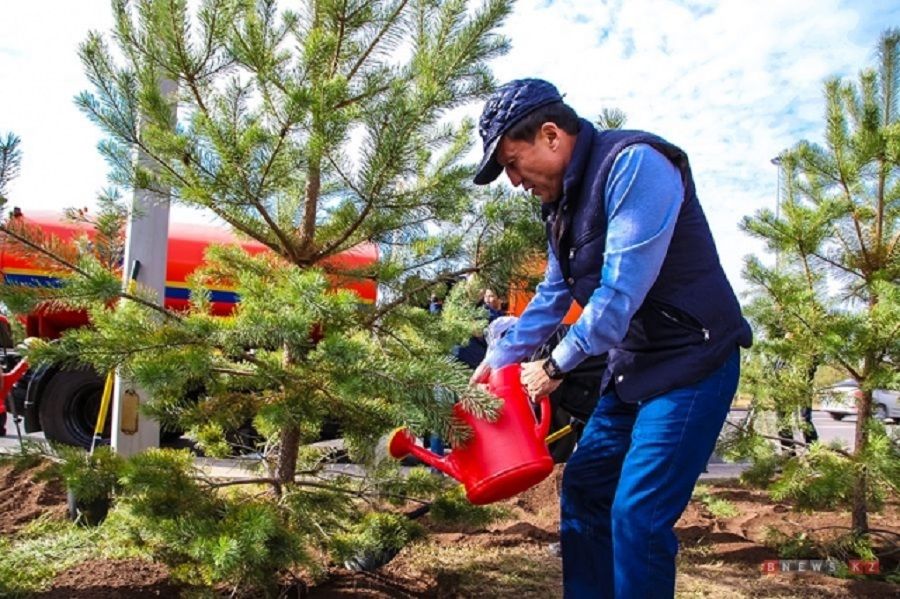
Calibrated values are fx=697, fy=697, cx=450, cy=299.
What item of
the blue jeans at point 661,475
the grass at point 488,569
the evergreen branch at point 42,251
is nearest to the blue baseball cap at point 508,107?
the blue jeans at point 661,475

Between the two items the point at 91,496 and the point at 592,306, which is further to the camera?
the point at 91,496

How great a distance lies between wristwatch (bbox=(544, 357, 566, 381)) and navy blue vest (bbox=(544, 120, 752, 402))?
205 mm

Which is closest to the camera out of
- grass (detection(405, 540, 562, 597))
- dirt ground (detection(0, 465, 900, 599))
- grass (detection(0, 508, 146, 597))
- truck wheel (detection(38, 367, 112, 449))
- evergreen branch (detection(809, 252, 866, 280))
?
grass (detection(0, 508, 146, 597))

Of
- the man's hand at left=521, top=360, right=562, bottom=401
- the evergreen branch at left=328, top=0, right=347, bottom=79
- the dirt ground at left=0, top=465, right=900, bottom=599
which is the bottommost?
the dirt ground at left=0, top=465, right=900, bottom=599

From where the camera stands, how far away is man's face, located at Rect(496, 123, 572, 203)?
1852mm

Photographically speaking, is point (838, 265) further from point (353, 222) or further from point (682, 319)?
point (353, 222)

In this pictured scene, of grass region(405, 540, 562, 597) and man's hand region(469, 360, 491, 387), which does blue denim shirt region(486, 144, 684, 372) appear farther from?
grass region(405, 540, 562, 597)

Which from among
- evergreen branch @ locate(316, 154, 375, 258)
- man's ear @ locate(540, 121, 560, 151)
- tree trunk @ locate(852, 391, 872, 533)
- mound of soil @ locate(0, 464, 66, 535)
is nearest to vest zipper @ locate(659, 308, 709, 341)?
man's ear @ locate(540, 121, 560, 151)

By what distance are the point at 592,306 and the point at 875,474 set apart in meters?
2.15

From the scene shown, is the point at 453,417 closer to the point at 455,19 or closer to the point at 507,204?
the point at 507,204

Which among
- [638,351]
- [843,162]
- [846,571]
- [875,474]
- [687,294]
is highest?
[843,162]

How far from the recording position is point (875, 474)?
3059 mm

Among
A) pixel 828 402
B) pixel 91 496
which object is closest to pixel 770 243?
pixel 828 402

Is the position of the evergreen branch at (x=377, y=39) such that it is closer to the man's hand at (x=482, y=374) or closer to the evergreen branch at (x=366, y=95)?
the evergreen branch at (x=366, y=95)
